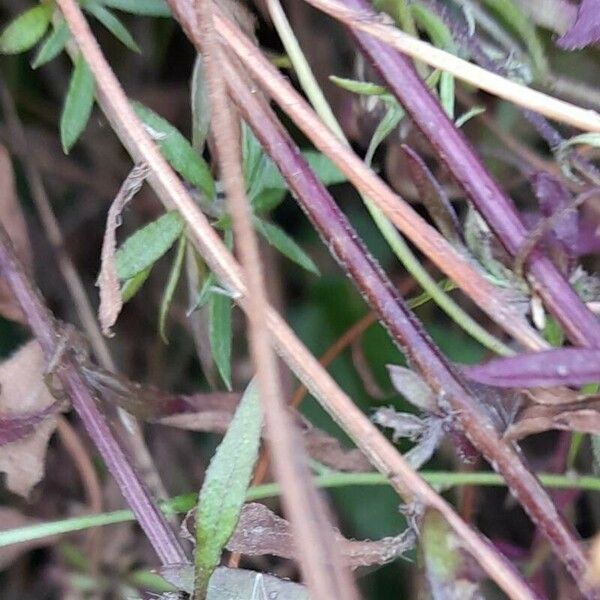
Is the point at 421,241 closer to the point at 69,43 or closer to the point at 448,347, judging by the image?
the point at 69,43

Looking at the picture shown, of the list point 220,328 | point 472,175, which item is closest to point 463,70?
point 472,175

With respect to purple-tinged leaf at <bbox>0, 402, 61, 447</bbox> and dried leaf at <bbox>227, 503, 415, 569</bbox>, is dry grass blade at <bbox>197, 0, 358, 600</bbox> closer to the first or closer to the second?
dried leaf at <bbox>227, 503, 415, 569</bbox>

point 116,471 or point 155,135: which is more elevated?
point 155,135

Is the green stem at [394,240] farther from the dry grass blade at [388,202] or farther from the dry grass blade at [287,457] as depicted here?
the dry grass blade at [287,457]

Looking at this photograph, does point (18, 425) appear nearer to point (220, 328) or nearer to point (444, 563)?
point (220, 328)

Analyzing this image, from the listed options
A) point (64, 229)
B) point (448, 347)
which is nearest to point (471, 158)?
point (448, 347)

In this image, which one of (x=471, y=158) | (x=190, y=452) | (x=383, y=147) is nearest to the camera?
(x=471, y=158)

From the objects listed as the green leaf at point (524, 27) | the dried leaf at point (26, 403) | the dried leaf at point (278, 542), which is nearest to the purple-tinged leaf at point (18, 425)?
the dried leaf at point (26, 403)
